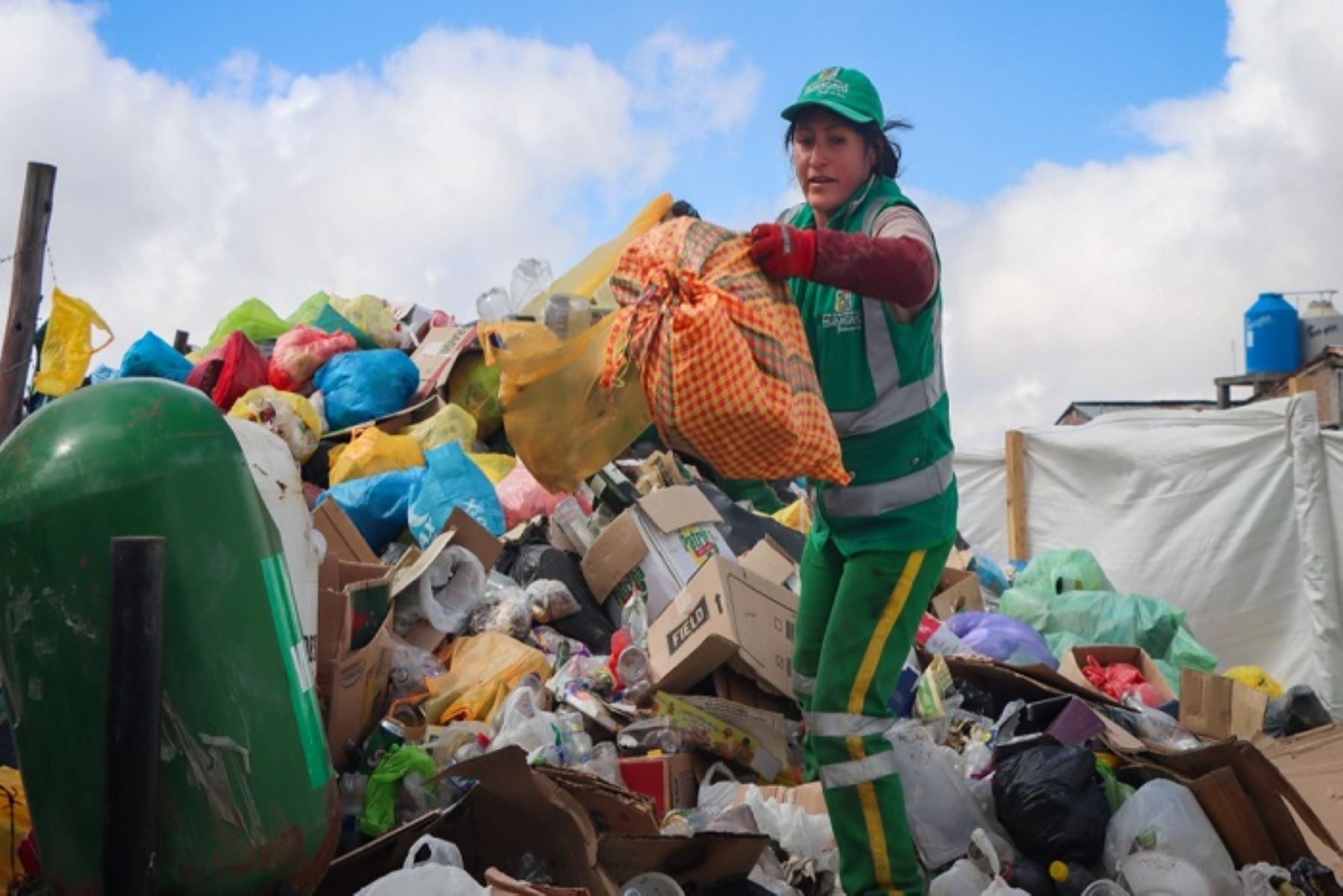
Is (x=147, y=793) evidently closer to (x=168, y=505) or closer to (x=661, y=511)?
(x=168, y=505)

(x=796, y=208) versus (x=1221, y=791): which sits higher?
(x=796, y=208)

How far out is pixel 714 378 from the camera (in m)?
2.73

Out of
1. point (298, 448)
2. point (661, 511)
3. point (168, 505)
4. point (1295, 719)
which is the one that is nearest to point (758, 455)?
point (168, 505)

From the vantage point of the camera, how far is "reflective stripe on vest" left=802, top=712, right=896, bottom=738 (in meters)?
3.01

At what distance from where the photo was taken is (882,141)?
3.16 m

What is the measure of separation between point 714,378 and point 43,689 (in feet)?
4.46

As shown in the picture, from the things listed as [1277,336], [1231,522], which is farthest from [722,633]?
[1277,336]

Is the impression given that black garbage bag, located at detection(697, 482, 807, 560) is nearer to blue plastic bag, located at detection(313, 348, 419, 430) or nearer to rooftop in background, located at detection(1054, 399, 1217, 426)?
blue plastic bag, located at detection(313, 348, 419, 430)

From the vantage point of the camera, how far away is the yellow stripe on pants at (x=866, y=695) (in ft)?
9.87

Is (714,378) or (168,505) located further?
(714,378)

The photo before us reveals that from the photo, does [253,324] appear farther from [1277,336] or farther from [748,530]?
[1277,336]

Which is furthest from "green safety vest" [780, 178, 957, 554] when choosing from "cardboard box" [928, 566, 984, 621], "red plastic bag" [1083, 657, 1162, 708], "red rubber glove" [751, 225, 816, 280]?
"cardboard box" [928, 566, 984, 621]

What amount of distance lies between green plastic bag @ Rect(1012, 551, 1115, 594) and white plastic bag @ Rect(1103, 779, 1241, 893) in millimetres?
3913

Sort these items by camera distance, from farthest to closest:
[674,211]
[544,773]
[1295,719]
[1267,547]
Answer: [1267,547], [1295,719], [674,211], [544,773]
